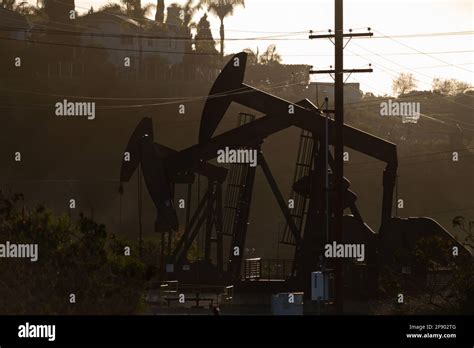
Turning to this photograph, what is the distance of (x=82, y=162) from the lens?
96188 millimetres

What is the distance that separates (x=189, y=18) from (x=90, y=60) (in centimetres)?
3746

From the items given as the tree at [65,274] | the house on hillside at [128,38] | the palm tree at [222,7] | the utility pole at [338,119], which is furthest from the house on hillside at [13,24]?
the tree at [65,274]

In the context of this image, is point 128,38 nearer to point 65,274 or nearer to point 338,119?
point 338,119

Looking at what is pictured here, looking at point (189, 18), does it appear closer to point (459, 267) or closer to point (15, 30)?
point (15, 30)

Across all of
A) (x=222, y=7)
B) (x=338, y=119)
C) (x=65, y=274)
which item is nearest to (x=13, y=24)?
(x=222, y=7)

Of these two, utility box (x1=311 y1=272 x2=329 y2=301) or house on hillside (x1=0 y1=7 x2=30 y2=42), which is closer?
utility box (x1=311 y1=272 x2=329 y2=301)

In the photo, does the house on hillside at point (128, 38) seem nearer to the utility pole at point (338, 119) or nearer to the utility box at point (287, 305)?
the utility pole at point (338, 119)

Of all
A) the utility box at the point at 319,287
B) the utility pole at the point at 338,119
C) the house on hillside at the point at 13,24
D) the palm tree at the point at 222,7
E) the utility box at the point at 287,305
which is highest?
the palm tree at the point at 222,7

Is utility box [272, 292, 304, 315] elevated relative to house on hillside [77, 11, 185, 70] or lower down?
lower down

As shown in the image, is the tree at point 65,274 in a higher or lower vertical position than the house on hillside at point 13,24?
lower

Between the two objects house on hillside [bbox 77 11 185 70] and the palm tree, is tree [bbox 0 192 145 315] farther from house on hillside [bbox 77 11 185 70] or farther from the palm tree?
the palm tree

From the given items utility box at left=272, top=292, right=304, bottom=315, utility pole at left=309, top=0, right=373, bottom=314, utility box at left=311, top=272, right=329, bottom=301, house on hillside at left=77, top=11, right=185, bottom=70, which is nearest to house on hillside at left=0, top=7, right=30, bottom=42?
house on hillside at left=77, top=11, right=185, bottom=70

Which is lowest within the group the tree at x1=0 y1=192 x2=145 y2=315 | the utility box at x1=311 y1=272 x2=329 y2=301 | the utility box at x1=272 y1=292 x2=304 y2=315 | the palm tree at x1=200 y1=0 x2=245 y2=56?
the utility box at x1=272 y1=292 x2=304 y2=315

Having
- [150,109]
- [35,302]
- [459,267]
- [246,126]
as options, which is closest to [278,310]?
[459,267]
